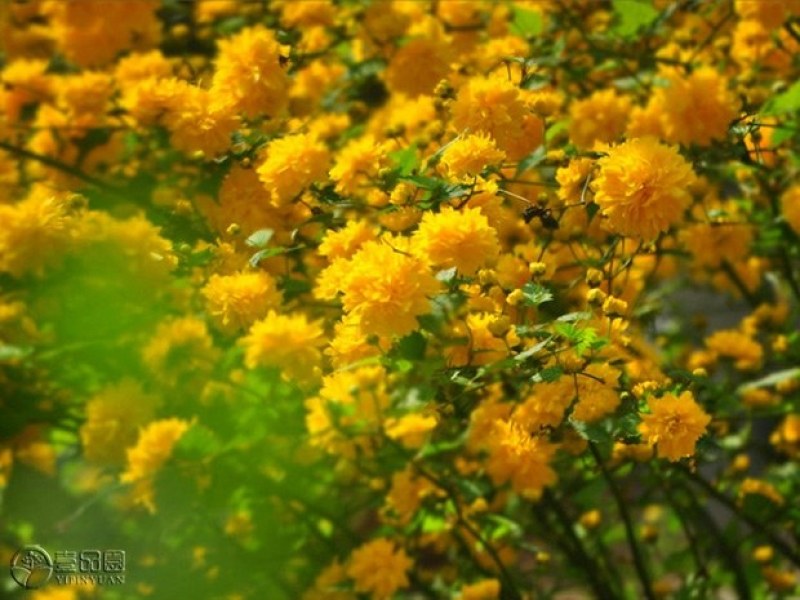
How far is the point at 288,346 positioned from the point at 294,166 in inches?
13.4

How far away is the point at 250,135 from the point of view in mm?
1833

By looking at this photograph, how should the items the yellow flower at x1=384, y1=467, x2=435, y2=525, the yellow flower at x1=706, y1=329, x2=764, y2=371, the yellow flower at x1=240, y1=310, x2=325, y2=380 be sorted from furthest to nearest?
the yellow flower at x1=706, y1=329, x2=764, y2=371 → the yellow flower at x1=384, y1=467, x2=435, y2=525 → the yellow flower at x1=240, y1=310, x2=325, y2=380

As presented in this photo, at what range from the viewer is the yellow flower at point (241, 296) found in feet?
5.41

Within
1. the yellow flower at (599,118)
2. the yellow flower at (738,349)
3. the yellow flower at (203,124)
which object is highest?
the yellow flower at (203,124)

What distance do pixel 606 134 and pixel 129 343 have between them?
1.31 m

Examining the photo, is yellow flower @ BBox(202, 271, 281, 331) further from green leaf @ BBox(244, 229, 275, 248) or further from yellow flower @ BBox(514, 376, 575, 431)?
yellow flower @ BBox(514, 376, 575, 431)

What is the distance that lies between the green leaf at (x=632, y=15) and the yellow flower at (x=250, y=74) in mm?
929

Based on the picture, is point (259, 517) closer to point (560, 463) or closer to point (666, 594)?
point (560, 463)

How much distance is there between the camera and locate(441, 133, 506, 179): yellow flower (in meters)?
1.48

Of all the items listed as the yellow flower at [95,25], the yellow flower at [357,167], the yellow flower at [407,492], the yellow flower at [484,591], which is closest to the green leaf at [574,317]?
the yellow flower at [357,167]

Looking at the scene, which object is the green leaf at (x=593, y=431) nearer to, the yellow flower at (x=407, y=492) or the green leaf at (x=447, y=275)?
the green leaf at (x=447, y=275)

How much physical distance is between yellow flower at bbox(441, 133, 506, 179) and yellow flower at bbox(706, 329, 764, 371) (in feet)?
4.54

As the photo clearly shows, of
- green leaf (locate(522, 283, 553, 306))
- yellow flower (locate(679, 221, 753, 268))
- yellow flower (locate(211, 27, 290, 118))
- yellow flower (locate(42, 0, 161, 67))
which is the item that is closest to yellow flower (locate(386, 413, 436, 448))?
green leaf (locate(522, 283, 553, 306))

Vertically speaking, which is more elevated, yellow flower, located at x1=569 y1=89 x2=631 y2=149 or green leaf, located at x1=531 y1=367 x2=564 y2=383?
green leaf, located at x1=531 y1=367 x2=564 y2=383
